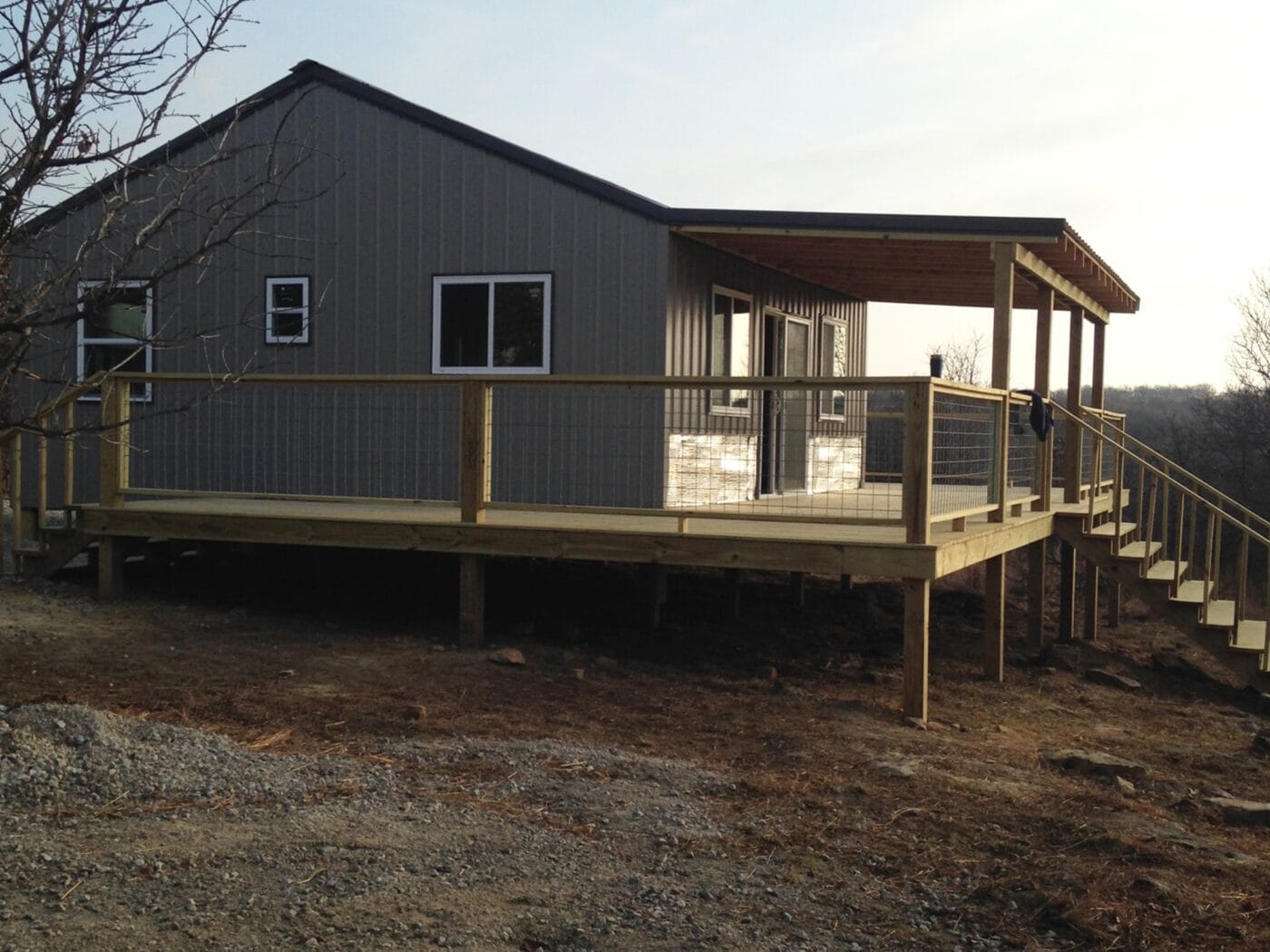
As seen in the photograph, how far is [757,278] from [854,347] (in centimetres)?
401

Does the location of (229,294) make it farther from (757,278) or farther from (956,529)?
(956,529)

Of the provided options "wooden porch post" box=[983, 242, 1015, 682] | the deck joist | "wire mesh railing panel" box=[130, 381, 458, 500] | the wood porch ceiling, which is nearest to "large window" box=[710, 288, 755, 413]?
the wood porch ceiling

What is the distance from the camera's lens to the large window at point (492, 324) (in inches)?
454

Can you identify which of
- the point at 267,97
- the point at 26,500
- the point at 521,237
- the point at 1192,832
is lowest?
the point at 1192,832

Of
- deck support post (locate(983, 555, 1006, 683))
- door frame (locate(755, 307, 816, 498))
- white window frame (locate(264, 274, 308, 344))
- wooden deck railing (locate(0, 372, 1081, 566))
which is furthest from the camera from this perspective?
door frame (locate(755, 307, 816, 498))

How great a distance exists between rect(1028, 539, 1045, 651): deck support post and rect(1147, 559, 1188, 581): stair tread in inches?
41.8

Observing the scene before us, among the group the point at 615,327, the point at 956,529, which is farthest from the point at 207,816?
the point at 615,327

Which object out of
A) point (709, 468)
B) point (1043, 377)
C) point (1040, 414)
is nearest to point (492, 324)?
point (709, 468)

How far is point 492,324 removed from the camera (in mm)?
11695

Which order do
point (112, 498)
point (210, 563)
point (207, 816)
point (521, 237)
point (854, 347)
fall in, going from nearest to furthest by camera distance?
1. point (207, 816)
2. point (112, 498)
3. point (521, 237)
4. point (210, 563)
5. point (854, 347)

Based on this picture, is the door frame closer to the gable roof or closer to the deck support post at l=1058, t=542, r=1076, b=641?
the gable roof

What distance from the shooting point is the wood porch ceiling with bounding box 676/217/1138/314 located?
10219 mm

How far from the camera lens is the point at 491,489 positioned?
11539mm

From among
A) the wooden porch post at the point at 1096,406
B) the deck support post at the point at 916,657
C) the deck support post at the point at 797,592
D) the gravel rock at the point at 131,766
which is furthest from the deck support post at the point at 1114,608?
the gravel rock at the point at 131,766
